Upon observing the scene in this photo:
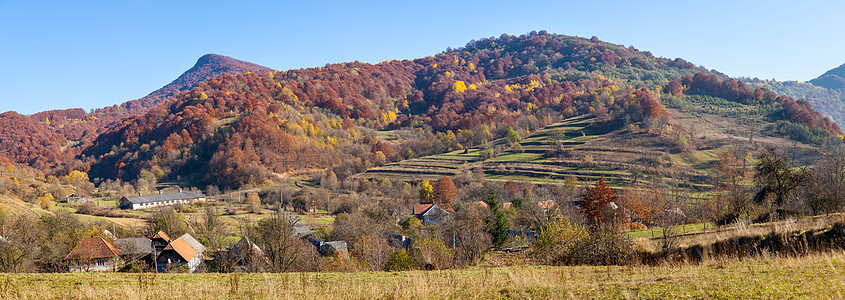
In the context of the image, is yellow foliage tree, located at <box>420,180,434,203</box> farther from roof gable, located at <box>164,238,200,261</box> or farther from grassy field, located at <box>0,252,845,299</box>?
grassy field, located at <box>0,252,845,299</box>

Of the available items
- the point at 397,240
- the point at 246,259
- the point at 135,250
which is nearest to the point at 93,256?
the point at 135,250

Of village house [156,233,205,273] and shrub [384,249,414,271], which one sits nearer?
shrub [384,249,414,271]

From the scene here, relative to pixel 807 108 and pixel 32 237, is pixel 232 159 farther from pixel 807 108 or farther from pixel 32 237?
pixel 807 108

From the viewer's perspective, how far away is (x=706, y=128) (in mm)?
92688

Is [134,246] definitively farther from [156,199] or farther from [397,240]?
[156,199]

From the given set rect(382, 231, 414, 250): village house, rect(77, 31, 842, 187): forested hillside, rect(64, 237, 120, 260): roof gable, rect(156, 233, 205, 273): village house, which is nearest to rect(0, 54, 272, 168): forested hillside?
rect(77, 31, 842, 187): forested hillside

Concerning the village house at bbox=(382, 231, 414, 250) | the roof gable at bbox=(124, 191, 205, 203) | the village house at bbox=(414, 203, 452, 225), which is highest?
the roof gable at bbox=(124, 191, 205, 203)

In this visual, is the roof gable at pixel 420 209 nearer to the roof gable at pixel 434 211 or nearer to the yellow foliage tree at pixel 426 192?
the roof gable at pixel 434 211

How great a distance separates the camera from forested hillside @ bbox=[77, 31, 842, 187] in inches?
4139

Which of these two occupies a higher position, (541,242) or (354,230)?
(541,242)

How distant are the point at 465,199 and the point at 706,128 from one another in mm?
62527

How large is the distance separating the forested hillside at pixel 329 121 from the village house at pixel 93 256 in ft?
219

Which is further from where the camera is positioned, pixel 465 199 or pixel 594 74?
pixel 594 74

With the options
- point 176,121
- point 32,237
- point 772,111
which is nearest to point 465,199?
point 32,237
